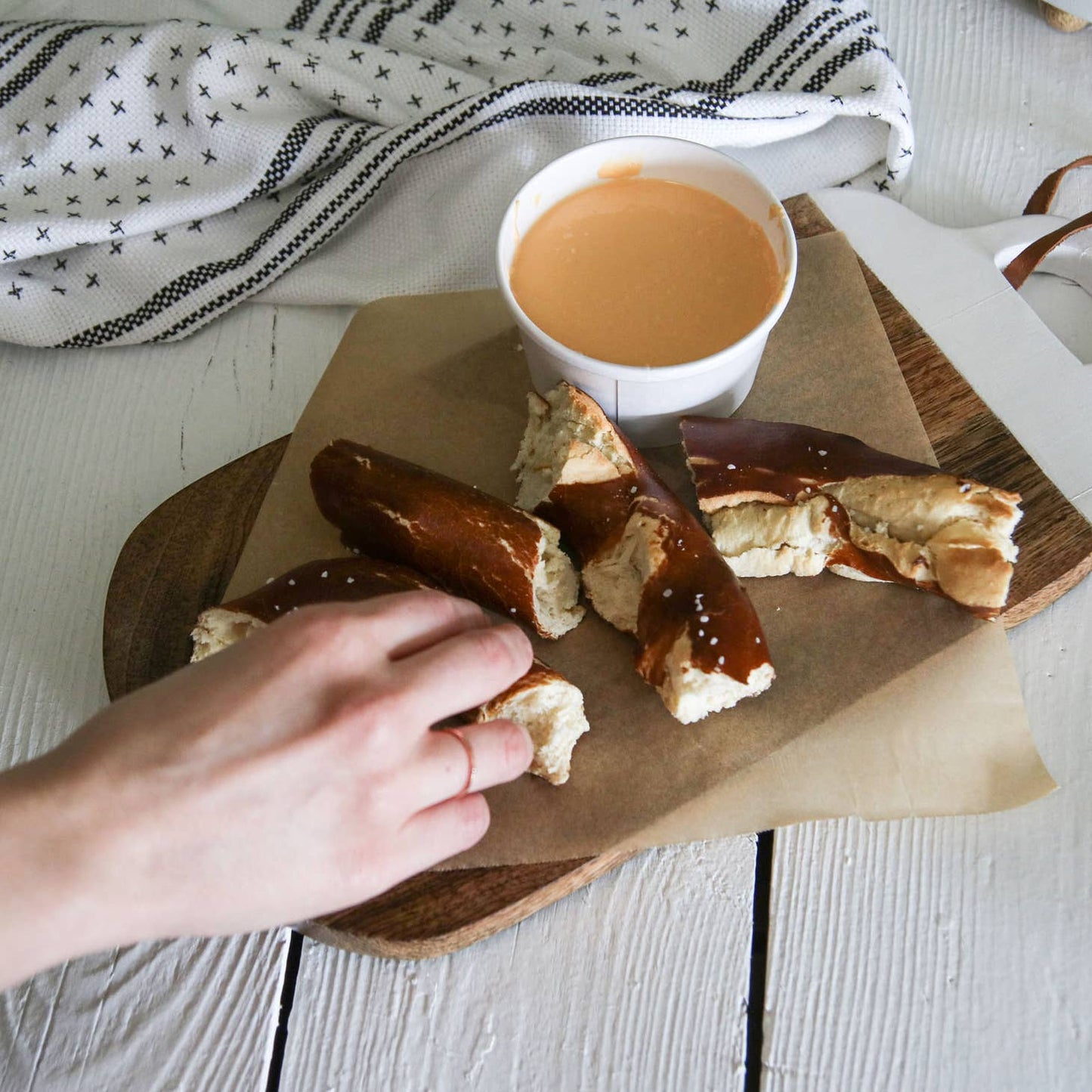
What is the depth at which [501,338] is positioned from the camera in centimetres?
153

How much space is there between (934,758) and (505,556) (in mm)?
561

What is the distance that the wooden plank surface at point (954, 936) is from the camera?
1.17 meters

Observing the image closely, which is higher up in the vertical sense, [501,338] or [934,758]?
[501,338]

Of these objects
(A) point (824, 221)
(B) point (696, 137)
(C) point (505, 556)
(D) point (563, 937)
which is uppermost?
(B) point (696, 137)

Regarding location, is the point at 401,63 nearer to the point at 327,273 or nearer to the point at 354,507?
the point at 327,273

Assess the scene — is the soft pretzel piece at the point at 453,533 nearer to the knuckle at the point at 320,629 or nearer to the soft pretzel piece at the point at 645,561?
the soft pretzel piece at the point at 645,561

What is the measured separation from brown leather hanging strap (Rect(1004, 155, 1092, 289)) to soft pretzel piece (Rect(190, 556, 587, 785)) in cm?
95

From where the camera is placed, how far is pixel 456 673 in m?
0.95

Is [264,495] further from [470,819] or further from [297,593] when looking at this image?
[470,819]

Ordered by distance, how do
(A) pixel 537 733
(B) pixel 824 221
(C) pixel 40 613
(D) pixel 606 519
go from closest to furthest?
(A) pixel 537 733, (D) pixel 606 519, (C) pixel 40 613, (B) pixel 824 221

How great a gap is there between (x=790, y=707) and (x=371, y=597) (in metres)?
0.52

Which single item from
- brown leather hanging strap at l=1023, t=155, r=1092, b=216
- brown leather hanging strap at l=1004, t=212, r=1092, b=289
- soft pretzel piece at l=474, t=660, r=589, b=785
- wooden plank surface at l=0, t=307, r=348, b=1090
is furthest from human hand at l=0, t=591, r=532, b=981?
brown leather hanging strap at l=1023, t=155, r=1092, b=216

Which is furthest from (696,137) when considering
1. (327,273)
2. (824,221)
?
(327,273)

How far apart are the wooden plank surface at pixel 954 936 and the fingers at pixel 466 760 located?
455mm
